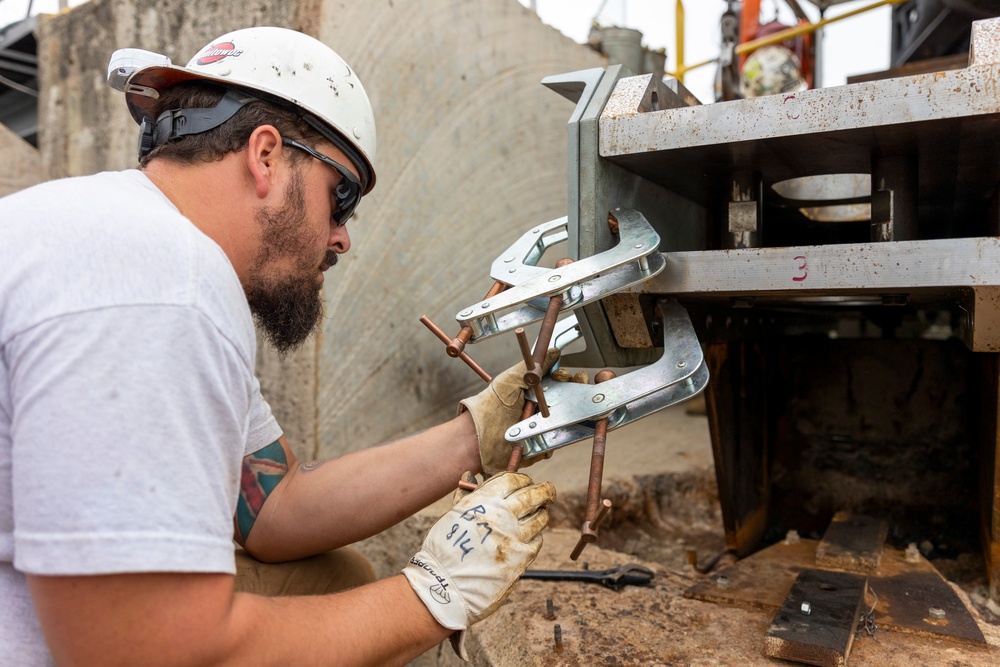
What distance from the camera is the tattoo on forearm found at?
162cm

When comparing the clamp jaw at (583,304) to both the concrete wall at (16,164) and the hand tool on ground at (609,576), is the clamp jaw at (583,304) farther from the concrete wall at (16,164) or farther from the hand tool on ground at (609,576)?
the concrete wall at (16,164)

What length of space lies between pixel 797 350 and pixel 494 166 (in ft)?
4.95

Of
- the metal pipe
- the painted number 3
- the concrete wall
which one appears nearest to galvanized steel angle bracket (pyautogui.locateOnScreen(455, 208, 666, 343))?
the painted number 3

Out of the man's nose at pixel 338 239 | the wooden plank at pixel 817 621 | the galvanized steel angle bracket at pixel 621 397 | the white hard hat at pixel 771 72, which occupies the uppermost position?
the white hard hat at pixel 771 72

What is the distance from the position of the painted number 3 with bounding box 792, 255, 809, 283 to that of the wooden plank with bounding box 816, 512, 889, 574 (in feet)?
3.23

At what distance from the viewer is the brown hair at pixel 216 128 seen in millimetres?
1351

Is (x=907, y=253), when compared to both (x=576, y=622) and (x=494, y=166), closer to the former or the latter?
(x=576, y=622)

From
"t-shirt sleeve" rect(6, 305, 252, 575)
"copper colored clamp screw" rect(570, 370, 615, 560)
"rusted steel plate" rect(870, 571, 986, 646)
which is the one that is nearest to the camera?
"t-shirt sleeve" rect(6, 305, 252, 575)

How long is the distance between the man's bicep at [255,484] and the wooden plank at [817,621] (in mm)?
1082

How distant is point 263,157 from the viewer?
1347mm

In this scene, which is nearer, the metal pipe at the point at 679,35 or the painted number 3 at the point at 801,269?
the painted number 3 at the point at 801,269

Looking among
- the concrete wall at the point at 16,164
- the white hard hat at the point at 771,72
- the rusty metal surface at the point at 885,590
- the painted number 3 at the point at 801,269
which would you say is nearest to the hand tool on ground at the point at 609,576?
the rusty metal surface at the point at 885,590

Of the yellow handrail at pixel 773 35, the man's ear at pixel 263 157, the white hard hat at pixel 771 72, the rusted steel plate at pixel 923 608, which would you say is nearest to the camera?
the man's ear at pixel 263 157

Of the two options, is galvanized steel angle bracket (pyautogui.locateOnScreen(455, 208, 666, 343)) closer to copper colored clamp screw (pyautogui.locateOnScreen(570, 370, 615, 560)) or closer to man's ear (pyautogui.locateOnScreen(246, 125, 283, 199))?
copper colored clamp screw (pyautogui.locateOnScreen(570, 370, 615, 560))
